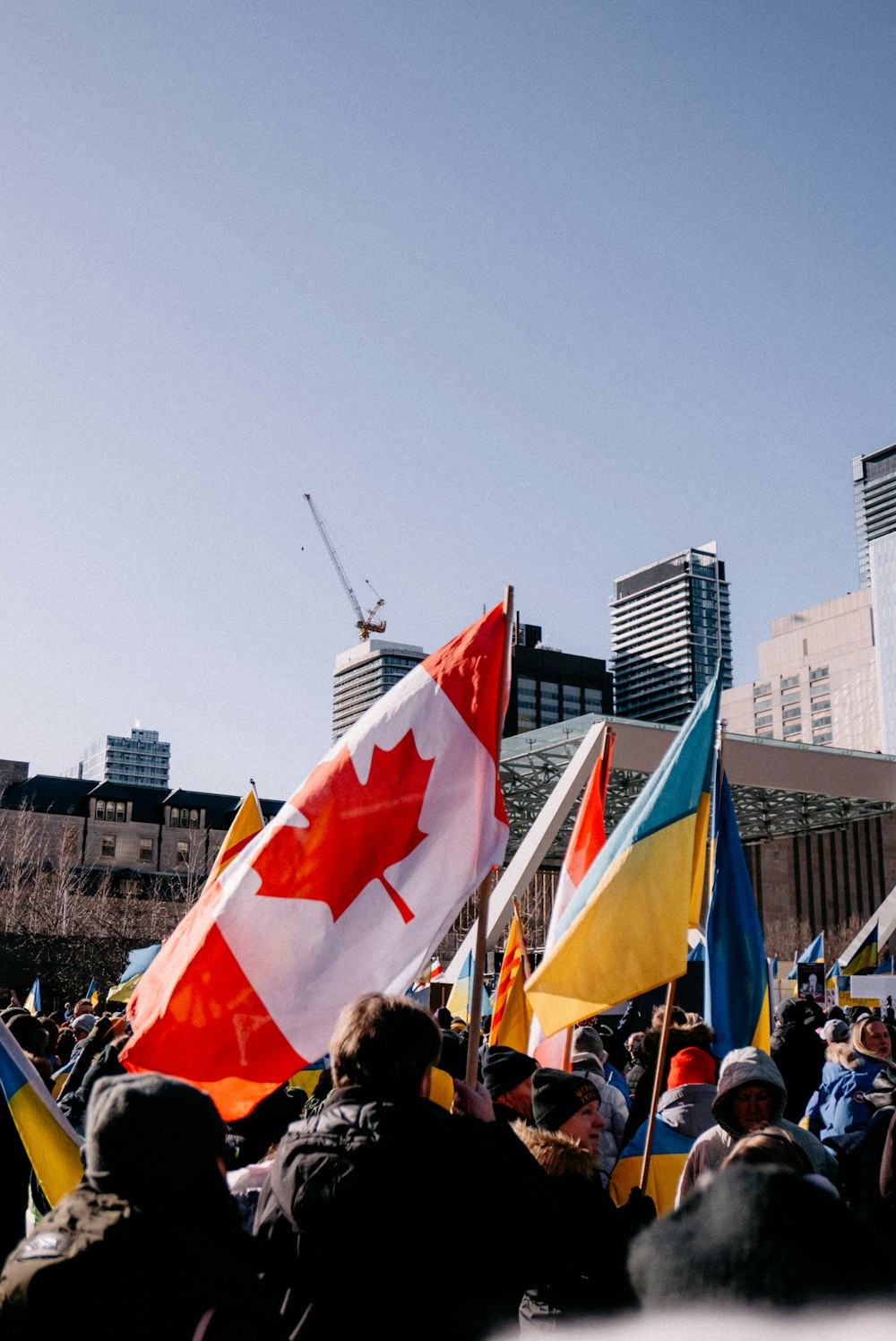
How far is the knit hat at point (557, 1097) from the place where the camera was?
4.54m

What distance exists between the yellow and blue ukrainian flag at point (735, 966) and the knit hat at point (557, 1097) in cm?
236

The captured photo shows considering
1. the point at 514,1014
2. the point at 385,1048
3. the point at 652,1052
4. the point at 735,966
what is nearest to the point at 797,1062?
the point at 652,1052

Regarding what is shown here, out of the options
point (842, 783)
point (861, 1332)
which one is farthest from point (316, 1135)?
point (842, 783)

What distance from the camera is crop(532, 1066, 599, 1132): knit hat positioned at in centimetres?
454

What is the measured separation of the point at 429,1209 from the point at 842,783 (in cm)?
3994

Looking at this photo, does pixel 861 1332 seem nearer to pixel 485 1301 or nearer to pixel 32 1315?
pixel 32 1315

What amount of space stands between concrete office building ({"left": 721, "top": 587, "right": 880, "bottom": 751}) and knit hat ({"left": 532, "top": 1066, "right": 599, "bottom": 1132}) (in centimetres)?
14047

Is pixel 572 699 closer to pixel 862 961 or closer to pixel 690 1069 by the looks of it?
pixel 862 961

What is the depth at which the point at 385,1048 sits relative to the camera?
300cm

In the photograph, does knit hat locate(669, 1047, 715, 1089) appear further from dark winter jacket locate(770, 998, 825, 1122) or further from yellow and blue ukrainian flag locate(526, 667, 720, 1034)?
dark winter jacket locate(770, 998, 825, 1122)

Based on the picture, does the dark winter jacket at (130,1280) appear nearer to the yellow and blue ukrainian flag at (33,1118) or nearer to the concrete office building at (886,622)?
the yellow and blue ukrainian flag at (33,1118)

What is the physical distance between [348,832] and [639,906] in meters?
1.41

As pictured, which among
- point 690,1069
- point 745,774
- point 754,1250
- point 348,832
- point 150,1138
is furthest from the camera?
point 745,774

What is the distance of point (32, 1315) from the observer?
2.20 m
